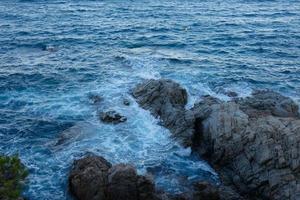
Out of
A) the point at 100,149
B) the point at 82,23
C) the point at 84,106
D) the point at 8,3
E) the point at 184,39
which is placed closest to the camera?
the point at 100,149

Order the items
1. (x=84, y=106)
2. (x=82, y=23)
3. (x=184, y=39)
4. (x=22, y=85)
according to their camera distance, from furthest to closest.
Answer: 1. (x=82, y=23)
2. (x=184, y=39)
3. (x=22, y=85)
4. (x=84, y=106)

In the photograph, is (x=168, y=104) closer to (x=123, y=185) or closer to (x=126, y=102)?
(x=126, y=102)

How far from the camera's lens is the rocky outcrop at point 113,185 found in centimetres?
2541

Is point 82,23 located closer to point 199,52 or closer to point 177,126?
point 199,52

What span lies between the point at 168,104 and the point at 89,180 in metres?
12.1

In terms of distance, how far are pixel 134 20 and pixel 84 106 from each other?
1282 inches

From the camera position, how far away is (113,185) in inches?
1004

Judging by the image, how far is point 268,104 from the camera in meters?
35.6

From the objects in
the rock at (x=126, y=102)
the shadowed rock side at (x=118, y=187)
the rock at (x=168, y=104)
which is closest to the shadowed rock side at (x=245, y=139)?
the rock at (x=168, y=104)

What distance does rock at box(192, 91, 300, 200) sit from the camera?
26516 mm

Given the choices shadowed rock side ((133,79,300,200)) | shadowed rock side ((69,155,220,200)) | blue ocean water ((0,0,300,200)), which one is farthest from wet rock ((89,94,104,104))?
shadowed rock side ((69,155,220,200))

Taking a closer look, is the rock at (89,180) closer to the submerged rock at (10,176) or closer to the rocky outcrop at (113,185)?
the rocky outcrop at (113,185)

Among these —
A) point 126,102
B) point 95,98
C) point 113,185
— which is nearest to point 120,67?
point 95,98

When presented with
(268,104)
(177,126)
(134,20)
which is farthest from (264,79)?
(134,20)
